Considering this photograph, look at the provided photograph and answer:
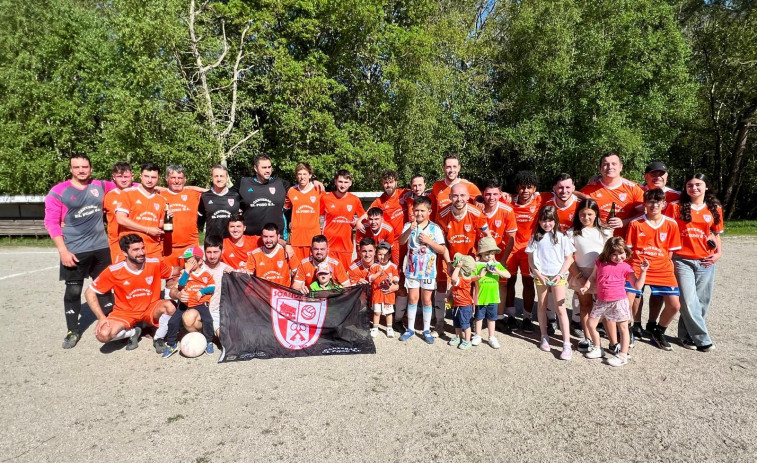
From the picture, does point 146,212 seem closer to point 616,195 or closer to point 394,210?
point 394,210

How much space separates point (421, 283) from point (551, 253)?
174 cm

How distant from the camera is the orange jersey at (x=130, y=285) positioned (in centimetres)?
530

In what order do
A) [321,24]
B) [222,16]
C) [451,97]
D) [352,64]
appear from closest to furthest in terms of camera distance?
[222,16]
[321,24]
[352,64]
[451,97]

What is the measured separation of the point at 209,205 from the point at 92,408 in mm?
3036

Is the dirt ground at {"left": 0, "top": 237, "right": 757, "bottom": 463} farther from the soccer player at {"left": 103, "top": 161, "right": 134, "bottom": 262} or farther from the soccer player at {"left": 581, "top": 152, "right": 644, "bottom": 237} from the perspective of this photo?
the soccer player at {"left": 581, "top": 152, "right": 644, "bottom": 237}

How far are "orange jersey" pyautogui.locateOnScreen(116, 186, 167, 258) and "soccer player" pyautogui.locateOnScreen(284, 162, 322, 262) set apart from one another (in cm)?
184

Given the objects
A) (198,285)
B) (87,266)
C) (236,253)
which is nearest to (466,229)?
(236,253)

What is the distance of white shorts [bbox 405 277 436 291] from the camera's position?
5789 millimetres


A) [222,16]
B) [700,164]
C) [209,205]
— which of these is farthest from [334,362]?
[700,164]

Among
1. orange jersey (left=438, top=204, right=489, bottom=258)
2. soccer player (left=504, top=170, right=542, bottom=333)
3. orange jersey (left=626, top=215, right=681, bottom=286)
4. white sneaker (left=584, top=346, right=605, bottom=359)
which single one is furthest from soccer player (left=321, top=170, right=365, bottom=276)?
orange jersey (left=626, top=215, right=681, bottom=286)

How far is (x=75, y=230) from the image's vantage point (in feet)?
18.9

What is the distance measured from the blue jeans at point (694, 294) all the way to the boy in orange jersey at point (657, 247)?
140 millimetres

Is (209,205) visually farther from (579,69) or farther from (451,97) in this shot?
(579,69)

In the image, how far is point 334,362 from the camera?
16.3 feet
